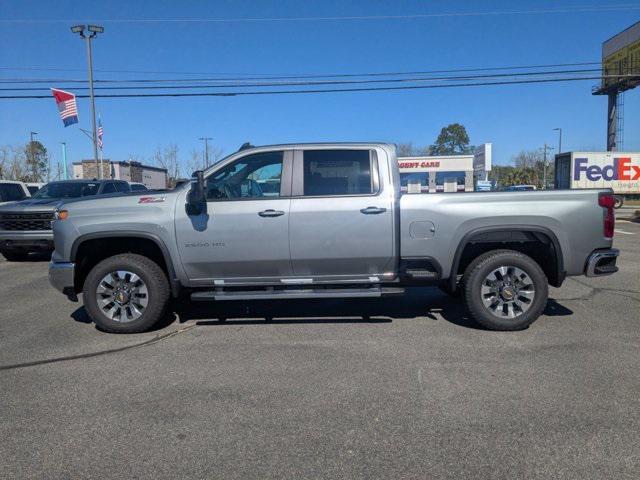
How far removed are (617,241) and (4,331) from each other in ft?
48.9

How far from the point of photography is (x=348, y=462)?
3.02 m

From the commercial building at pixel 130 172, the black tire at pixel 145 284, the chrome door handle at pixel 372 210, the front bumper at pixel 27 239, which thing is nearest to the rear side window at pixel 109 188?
the front bumper at pixel 27 239

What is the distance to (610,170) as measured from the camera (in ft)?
107

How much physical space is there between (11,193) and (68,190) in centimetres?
275

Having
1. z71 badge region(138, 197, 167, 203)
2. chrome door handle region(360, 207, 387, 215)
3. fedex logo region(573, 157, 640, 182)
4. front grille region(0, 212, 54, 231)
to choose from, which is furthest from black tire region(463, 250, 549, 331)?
fedex logo region(573, 157, 640, 182)

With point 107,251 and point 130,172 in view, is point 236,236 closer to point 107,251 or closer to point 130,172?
point 107,251

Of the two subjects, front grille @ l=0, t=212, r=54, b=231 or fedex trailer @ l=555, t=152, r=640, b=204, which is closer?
front grille @ l=0, t=212, r=54, b=231

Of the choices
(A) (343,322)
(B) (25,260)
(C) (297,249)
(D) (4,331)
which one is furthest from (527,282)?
(B) (25,260)

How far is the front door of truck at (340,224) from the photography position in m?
5.48

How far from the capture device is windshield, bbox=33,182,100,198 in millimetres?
12688

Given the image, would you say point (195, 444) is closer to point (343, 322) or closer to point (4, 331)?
point (343, 322)

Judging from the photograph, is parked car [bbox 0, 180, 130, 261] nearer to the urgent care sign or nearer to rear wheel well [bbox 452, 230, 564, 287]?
rear wheel well [bbox 452, 230, 564, 287]

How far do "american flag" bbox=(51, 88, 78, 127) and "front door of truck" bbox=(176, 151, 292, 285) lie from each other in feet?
72.6

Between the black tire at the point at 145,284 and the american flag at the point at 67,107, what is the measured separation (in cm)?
2174
